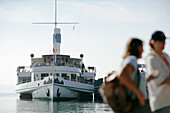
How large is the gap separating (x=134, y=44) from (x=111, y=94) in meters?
0.59

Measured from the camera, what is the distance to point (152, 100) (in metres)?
→ 3.67

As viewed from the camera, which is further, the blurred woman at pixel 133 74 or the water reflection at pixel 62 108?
the water reflection at pixel 62 108

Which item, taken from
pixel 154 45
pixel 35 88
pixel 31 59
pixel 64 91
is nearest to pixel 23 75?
pixel 31 59

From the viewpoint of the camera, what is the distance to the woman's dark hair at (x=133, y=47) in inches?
142

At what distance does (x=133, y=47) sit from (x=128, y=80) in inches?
17.8

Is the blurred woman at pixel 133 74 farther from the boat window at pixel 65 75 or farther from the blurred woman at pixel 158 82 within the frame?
the boat window at pixel 65 75

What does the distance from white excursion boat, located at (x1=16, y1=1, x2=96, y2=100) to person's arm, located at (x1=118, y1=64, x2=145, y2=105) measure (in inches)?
927

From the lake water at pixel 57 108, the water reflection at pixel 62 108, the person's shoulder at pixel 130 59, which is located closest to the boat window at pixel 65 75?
the lake water at pixel 57 108

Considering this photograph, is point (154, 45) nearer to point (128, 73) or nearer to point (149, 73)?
point (149, 73)

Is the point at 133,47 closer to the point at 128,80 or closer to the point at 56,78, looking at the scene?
the point at 128,80

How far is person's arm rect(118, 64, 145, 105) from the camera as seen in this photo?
3.34 m

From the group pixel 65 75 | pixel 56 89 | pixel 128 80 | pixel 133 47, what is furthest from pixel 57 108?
pixel 128 80

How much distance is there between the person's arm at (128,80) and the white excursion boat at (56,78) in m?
23.5

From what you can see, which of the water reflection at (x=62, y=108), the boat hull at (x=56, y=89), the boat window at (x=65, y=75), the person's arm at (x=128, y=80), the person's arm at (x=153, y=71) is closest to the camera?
the person's arm at (x=128, y=80)
